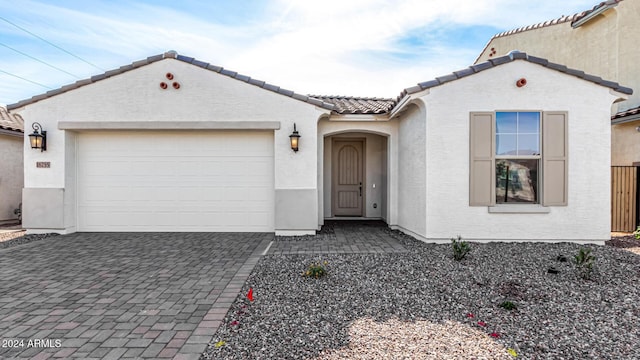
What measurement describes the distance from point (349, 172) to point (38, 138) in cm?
864

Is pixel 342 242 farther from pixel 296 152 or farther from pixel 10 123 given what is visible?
pixel 10 123

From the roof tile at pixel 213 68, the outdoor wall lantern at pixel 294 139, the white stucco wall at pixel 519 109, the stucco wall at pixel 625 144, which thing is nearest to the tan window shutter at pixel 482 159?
the white stucco wall at pixel 519 109

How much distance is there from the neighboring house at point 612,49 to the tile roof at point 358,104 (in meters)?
6.77

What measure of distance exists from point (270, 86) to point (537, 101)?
6.19 metres

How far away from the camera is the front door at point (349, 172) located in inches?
417

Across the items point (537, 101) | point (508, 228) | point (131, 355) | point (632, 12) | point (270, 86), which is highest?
point (632, 12)

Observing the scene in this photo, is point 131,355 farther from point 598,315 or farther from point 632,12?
point 632,12

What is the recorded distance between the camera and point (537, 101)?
22.3 feet

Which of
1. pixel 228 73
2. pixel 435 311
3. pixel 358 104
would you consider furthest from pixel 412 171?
pixel 228 73

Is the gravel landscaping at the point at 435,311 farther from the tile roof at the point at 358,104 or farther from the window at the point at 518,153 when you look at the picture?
the tile roof at the point at 358,104

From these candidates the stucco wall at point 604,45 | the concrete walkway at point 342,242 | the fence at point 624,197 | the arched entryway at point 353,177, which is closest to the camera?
A: the concrete walkway at point 342,242

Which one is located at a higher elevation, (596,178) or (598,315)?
(596,178)

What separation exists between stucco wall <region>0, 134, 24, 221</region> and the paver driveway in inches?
192

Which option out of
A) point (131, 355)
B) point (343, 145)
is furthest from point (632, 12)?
point (131, 355)
